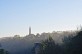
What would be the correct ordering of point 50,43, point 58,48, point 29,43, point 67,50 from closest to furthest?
point 67,50 < point 58,48 < point 50,43 < point 29,43

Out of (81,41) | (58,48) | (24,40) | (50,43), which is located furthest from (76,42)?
(24,40)

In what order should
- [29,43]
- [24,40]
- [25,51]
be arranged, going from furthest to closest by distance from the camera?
[24,40], [29,43], [25,51]

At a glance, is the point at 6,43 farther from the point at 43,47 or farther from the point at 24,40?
the point at 43,47

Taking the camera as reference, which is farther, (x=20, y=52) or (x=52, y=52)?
(x=20, y=52)

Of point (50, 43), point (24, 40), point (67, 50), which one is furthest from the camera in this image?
point (24, 40)

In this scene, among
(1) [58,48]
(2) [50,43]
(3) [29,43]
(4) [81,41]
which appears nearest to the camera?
(4) [81,41]

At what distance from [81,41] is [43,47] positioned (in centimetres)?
2244

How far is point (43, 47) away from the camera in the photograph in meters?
57.0

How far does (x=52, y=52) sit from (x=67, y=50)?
13170 millimetres

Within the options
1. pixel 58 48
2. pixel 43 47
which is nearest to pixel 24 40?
pixel 43 47

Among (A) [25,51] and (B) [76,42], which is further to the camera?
(A) [25,51]

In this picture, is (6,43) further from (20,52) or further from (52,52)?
(52,52)

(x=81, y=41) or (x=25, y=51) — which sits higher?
(x=81, y=41)

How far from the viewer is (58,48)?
4922cm
